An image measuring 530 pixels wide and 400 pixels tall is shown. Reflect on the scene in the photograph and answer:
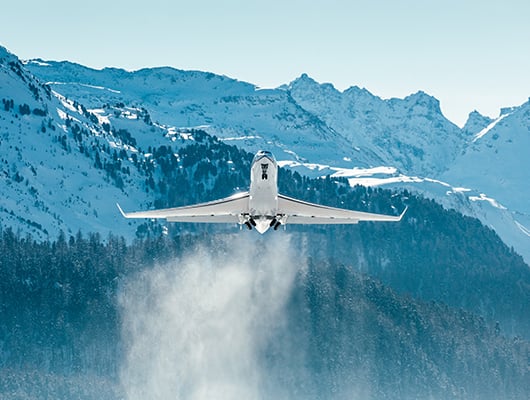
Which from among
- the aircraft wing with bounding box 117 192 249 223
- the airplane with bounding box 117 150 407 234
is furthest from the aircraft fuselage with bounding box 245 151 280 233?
the aircraft wing with bounding box 117 192 249 223

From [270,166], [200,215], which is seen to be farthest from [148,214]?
[270,166]

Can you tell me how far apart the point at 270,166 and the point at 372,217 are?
557 inches

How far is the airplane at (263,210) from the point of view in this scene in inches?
4375

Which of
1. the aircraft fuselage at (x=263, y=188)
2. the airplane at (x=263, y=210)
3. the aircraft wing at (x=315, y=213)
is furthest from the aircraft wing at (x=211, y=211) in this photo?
the aircraft fuselage at (x=263, y=188)

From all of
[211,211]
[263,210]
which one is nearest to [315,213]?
[263,210]

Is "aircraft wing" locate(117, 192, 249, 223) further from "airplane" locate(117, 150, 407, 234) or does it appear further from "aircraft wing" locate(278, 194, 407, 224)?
"aircraft wing" locate(278, 194, 407, 224)

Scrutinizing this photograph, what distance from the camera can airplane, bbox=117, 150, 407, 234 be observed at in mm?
111125

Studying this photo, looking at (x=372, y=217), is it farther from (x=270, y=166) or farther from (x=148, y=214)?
(x=148, y=214)

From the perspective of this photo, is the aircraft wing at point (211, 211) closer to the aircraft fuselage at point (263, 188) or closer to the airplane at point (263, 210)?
the airplane at point (263, 210)

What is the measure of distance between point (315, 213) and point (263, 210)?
9.90m

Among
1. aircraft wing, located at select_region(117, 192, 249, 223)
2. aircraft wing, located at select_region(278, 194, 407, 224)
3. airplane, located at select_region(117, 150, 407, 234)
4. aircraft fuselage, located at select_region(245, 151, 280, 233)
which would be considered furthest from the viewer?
aircraft wing, located at select_region(117, 192, 249, 223)

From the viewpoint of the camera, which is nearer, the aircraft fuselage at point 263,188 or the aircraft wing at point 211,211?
the aircraft fuselage at point 263,188

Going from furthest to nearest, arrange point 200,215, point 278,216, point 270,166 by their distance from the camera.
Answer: point 200,215 → point 278,216 → point 270,166

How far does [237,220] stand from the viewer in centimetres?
12444
